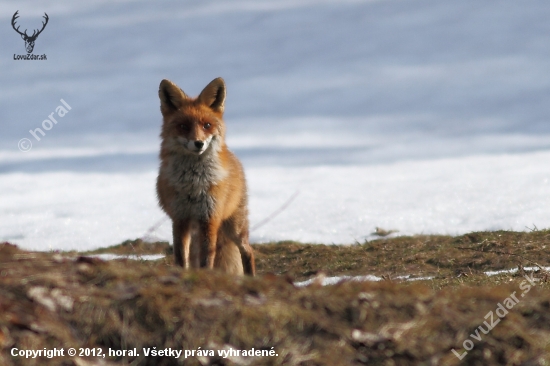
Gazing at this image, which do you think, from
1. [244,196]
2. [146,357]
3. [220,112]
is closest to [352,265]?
[244,196]

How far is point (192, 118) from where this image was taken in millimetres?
8008

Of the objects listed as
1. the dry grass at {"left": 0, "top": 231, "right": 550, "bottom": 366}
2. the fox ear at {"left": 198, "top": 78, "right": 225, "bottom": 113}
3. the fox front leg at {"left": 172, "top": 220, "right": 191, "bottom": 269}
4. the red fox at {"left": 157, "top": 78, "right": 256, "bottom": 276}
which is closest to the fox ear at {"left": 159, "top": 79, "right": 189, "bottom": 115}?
the red fox at {"left": 157, "top": 78, "right": 256, "bottom": 276}

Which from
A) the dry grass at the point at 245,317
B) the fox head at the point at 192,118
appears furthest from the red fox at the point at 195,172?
the dry grass at the point at 245,317

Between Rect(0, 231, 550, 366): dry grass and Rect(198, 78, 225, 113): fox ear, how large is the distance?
349 cm

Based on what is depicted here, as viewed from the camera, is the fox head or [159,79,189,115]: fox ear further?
[159,79,189,115]: fox ear

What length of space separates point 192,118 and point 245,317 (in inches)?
157

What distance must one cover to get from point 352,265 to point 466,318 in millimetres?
7740

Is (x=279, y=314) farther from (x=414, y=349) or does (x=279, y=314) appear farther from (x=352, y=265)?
(x=352, y=265)

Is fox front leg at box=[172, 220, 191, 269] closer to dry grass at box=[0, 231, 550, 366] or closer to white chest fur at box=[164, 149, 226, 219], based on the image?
white chest fur at box=[164, 149, 226, 219]

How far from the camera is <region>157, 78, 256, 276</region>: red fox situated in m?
8.03

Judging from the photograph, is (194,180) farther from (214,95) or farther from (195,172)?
(214,95)

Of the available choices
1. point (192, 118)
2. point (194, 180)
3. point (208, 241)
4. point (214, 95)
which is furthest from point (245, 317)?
point (214, 95)

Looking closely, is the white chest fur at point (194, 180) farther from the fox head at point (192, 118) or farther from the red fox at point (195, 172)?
the fox head at point (192, 118)

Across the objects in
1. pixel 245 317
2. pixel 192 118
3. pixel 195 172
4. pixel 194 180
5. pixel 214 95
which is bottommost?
pixel 245 317
